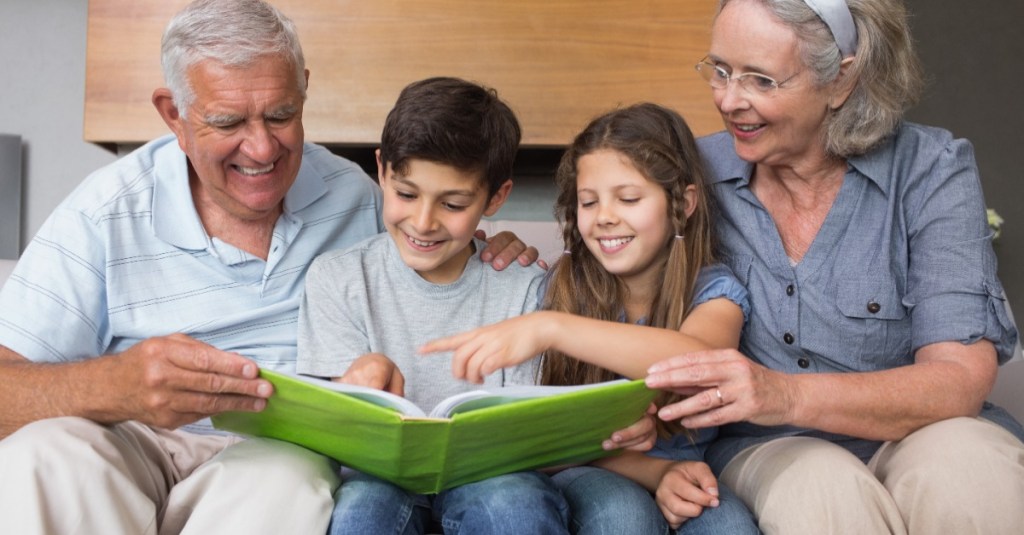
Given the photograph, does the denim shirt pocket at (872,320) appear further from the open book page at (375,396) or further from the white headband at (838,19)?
the open book page at (375,396)

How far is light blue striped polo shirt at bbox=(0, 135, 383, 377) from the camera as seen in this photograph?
5.85 feet

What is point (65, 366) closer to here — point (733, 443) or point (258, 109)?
point (258, 109)

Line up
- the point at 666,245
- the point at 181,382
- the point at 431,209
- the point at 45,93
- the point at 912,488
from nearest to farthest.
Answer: the point at 181,382, the point at 912,488, the point at 431,209, the point at 666,245, the point at 45,93

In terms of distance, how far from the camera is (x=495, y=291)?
1.85 meters

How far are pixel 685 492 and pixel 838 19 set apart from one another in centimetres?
82

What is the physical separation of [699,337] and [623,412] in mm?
261

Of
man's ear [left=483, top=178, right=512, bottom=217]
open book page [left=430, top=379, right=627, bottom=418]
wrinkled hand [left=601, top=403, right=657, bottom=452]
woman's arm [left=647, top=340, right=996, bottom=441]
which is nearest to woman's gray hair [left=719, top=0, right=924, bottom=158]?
woman's arm [left=647, top=340, right=996, bottom=441]

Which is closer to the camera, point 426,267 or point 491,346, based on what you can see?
point 491,346

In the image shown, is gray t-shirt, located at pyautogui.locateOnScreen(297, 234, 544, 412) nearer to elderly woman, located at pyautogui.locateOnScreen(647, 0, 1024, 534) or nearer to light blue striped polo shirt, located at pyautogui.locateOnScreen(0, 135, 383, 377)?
light blue striped polo shirt, located at pyautogui.locateOnScreen(0, 135, 383, 377)

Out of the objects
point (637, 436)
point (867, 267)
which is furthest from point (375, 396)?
point (867, 267)

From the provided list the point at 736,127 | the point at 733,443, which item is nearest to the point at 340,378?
the point at 733,443

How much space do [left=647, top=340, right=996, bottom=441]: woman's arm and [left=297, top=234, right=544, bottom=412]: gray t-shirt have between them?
1.41 feet

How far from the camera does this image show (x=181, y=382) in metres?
1.37

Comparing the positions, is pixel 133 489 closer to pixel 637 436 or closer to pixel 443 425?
pixel 443 425
